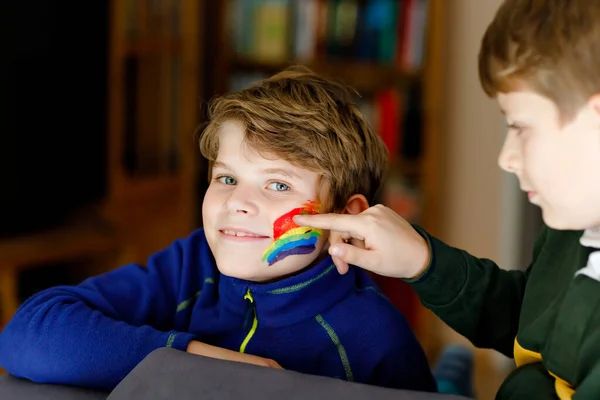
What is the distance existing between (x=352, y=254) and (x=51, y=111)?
1920 mm

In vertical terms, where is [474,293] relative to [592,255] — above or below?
below

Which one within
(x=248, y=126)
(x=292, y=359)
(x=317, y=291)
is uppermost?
(x=248, y=126)

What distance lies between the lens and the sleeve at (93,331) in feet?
3.62

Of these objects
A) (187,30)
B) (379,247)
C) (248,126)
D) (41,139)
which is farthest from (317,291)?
(187,30)

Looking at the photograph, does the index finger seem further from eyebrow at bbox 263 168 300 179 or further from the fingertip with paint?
eyebrow at bbox 263 168 300 179

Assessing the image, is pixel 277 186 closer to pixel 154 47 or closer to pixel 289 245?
pixel 289 245

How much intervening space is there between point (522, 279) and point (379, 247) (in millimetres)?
262

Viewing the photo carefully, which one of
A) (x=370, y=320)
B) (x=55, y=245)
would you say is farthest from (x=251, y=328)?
(x=55, y=245)

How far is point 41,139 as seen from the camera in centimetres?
268

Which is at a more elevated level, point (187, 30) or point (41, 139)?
point (187, 30)

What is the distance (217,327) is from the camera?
4.10ft

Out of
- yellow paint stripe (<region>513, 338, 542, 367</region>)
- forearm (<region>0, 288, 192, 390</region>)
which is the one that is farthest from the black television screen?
yellow paint stripe (<region>513, 338, 542, 367</region>)

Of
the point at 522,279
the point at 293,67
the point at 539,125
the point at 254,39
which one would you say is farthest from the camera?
the point at 254,39

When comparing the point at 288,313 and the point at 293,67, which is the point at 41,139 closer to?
the point at 293,67
